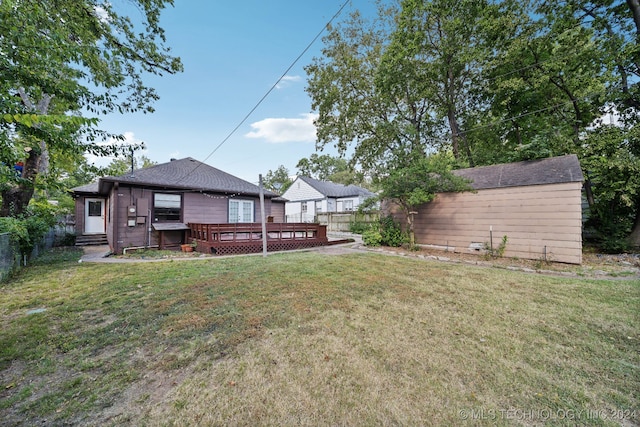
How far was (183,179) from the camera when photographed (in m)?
11.1

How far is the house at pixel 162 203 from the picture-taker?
31.0 feet

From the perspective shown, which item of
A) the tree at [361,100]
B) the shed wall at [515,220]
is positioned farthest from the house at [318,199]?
the shed wall at [515,220]

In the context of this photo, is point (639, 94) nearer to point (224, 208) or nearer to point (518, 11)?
point (518, 11)

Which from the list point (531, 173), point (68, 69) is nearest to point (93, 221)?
point (68, 69)

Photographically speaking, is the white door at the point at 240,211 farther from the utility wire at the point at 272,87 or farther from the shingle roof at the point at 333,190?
the shingle roof at the point at 333,190

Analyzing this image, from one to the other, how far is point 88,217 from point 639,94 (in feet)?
83.0

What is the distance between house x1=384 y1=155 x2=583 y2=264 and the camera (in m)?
6.84

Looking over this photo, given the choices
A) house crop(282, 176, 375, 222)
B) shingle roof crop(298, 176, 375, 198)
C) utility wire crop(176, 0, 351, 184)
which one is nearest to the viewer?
utility wire crop(176, 0, 351, 184)

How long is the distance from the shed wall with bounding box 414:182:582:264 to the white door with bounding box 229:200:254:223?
28.1 ft

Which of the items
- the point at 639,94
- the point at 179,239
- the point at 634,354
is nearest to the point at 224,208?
the point at 179,239

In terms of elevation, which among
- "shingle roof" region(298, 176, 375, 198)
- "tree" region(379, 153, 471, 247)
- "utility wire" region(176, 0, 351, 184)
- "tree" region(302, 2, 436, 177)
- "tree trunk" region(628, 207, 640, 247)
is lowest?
"tree trunk" region(628, 207, 640, 247)

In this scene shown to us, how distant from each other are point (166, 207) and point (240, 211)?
10.9 ft

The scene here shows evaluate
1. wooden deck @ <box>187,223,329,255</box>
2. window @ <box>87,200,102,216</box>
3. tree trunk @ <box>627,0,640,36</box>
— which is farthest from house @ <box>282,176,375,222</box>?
tree trunk @ <box>627,0,640,36</box>

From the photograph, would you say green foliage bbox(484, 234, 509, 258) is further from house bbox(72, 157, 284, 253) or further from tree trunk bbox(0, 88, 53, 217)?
tree trunk bbox(0, 88, 53, 217)
